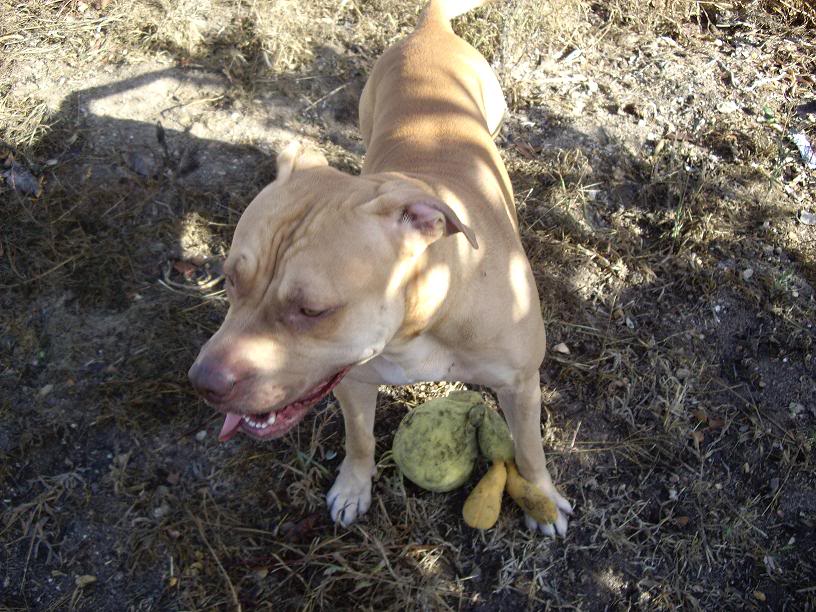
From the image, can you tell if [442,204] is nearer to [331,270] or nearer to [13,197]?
[331,270]

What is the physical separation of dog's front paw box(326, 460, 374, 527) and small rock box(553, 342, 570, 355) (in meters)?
1.19

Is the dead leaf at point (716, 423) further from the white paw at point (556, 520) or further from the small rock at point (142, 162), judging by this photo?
the small rock at point (142, 162)

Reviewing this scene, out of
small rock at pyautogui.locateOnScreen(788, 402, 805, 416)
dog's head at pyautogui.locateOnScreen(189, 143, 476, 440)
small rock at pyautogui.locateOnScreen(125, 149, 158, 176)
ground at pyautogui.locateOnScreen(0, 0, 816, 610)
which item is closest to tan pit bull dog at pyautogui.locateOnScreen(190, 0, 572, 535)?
dog's head at pyautogui.locateOnScreen(189, 143, 476, 440)

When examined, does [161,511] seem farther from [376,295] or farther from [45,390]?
[376,295]

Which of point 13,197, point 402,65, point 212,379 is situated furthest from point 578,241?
point 13,197

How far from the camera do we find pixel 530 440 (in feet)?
9.86

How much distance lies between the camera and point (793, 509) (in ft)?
10.6

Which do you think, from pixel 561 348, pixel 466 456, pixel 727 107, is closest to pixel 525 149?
pixel 727 107

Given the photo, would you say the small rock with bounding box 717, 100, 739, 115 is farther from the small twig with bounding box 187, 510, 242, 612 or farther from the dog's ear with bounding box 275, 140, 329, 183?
the small twig with bounding box 187, 510, 242, 612

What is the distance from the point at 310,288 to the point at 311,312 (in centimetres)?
8

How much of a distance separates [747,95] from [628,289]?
1930mm

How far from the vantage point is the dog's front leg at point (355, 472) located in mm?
3098

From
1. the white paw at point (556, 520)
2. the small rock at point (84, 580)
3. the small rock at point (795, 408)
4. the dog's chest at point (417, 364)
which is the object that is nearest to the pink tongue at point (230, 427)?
the dog's chest at point (417, 364)

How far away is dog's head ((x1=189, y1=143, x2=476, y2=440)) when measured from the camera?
6.89 feet
